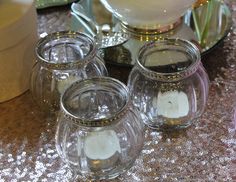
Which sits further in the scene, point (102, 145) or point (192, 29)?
point (192, 29)

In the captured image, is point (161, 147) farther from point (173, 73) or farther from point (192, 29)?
point (192, 29)

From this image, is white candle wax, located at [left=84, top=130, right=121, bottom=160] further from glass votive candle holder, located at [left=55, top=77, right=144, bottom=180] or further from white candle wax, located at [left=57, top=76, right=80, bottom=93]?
white candle wax, located at [left=57, top=76, right=80, bottom=93]

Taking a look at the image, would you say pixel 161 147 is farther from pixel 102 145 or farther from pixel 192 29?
pixel 192 29

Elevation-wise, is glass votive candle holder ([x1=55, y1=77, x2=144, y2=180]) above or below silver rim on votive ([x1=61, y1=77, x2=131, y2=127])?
below

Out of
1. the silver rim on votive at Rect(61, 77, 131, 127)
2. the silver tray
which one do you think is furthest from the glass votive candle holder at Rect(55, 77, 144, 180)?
the silver tray

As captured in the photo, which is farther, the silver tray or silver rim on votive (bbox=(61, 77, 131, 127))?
the silver tray

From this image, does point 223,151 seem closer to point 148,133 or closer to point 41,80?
point 148,133

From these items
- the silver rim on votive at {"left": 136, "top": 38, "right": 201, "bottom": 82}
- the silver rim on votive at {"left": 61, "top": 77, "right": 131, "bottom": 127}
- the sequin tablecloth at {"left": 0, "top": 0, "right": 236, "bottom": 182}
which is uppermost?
the silver rim on votive at {"left": 136, "top": 38, "right": 201, "bottom": 82}

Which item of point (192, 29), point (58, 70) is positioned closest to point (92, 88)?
point (58, 70)
